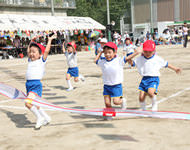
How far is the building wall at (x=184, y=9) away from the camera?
64.6m

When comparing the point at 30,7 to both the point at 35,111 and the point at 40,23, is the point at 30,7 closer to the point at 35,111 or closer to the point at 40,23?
the point at 40,23

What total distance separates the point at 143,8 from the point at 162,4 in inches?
198

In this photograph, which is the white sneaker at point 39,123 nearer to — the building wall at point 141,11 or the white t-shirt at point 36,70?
the white t-shirt at point 36,70

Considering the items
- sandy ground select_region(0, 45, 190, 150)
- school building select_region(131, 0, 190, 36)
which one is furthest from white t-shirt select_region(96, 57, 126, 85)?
school building select_region(131, 0, 190, 36)

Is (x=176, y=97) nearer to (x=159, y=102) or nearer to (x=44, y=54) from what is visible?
(x=159, y=102)

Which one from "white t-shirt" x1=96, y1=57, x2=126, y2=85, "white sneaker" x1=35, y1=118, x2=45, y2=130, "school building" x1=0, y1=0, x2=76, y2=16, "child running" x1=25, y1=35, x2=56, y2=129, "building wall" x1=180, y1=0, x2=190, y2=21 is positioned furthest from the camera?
"building wall" x1=180, y1=0, x2=190, y2=21

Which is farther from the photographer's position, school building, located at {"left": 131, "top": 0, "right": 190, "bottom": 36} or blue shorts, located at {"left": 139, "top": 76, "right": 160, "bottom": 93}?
school building, located at {"left": 131, "top": 0, "right": 190, "bottom": 36}

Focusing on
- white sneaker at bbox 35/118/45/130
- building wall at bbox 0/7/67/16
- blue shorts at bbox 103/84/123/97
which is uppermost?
building wall at bbox 0/7/67/16

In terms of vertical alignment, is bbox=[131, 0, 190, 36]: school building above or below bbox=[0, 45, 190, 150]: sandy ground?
above

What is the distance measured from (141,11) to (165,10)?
21.0 feet

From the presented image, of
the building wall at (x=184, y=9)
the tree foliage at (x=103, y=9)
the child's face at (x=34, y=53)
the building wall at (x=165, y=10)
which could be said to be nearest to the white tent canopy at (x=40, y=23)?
the child's face at (x=34, y=53)

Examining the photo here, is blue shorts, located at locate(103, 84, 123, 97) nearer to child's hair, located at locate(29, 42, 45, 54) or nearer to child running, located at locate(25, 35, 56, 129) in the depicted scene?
child running, located at locate(25, 35, 56, 129)

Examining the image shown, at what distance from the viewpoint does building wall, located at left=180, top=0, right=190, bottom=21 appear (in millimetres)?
64562

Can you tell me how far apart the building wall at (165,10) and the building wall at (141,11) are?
108 inches
